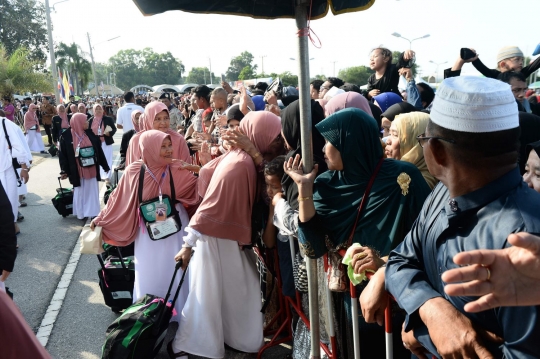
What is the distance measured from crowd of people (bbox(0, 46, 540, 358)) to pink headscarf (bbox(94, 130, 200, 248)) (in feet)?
0.04

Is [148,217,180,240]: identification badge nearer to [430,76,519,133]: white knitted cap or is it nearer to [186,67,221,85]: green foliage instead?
[430,76,519,133]: white knitted cap

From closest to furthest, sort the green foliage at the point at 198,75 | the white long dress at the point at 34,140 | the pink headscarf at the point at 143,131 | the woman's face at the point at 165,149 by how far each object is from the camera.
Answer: the woman's face at the point at 165,149
the pink headscarf at the point at 143,131
the white long dress at the point at 34,140
the green foliage at the point at 198,75

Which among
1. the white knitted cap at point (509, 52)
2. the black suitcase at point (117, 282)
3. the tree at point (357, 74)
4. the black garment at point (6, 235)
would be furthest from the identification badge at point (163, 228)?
the tree at point (357, 74)

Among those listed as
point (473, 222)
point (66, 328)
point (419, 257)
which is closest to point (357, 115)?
point (419, 257)

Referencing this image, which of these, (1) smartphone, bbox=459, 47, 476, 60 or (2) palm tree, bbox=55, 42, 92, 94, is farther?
(2) palm tree, bbox=55, 42, 92, 94

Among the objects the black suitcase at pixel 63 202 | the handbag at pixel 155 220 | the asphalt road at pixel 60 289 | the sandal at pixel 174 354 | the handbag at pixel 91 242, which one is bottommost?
the asphalt road at pixel 60 289

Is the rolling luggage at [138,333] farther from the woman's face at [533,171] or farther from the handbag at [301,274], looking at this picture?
the woman's face at [533,171]

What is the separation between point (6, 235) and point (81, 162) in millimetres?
5347

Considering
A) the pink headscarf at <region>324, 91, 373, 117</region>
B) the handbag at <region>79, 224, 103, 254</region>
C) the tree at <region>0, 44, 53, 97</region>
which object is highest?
the tree at <region>0, 44, 53, 97</region>

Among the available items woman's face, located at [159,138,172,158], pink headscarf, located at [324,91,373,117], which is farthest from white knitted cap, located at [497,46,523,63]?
woman's face, located at [159,138,172,158]

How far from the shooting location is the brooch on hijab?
2.33 metres

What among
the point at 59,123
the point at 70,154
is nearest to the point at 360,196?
the point at 70,154

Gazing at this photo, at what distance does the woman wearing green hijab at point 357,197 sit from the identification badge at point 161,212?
1970 mm

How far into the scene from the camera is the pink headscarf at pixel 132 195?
4121 millimetres
